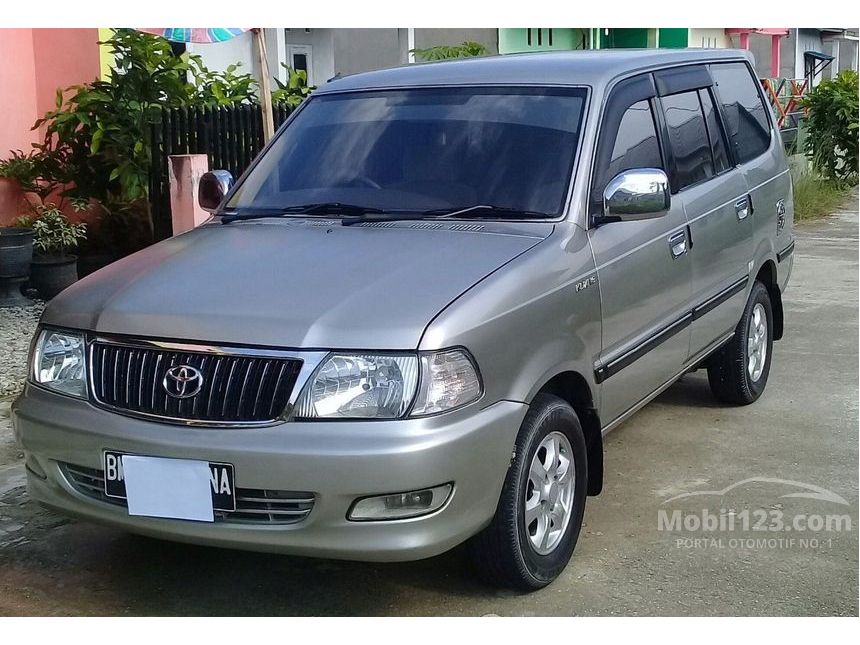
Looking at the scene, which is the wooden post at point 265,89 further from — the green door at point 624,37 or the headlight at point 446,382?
the green door at point 624,37

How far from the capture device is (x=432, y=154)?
436cm

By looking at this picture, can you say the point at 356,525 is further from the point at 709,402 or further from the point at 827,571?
the point at 709,402

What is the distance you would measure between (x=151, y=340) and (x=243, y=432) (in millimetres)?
456

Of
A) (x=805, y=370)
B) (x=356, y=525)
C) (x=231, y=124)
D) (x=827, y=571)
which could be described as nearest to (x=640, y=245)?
(x=827, y=571)

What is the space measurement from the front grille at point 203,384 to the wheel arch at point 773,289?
362 centimetres

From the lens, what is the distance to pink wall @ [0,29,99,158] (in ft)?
29.7

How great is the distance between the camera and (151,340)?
339 cm

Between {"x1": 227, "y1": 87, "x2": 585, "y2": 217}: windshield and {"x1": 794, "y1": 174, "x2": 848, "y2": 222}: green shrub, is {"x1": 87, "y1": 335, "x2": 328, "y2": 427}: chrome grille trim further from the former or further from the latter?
{"x1": 794, "y1": 174, "x2": 848, "y2": 222}: green shrub

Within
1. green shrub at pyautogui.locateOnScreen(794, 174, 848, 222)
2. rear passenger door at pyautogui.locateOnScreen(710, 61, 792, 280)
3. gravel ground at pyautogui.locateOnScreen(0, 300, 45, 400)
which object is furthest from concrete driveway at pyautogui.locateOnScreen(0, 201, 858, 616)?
green shrub at pyautogui.locateOnScreen(794, 174, 848, 222)

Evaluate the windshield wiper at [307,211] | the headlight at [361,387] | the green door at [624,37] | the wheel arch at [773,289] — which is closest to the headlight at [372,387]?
the headlight at [361,387]

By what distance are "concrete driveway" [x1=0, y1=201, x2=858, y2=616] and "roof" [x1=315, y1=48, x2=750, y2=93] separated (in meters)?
1.80

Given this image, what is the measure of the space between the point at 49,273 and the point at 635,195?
5.71 meters

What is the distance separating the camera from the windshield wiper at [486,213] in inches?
160

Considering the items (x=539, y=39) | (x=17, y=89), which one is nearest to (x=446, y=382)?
(x=17, y=89)
